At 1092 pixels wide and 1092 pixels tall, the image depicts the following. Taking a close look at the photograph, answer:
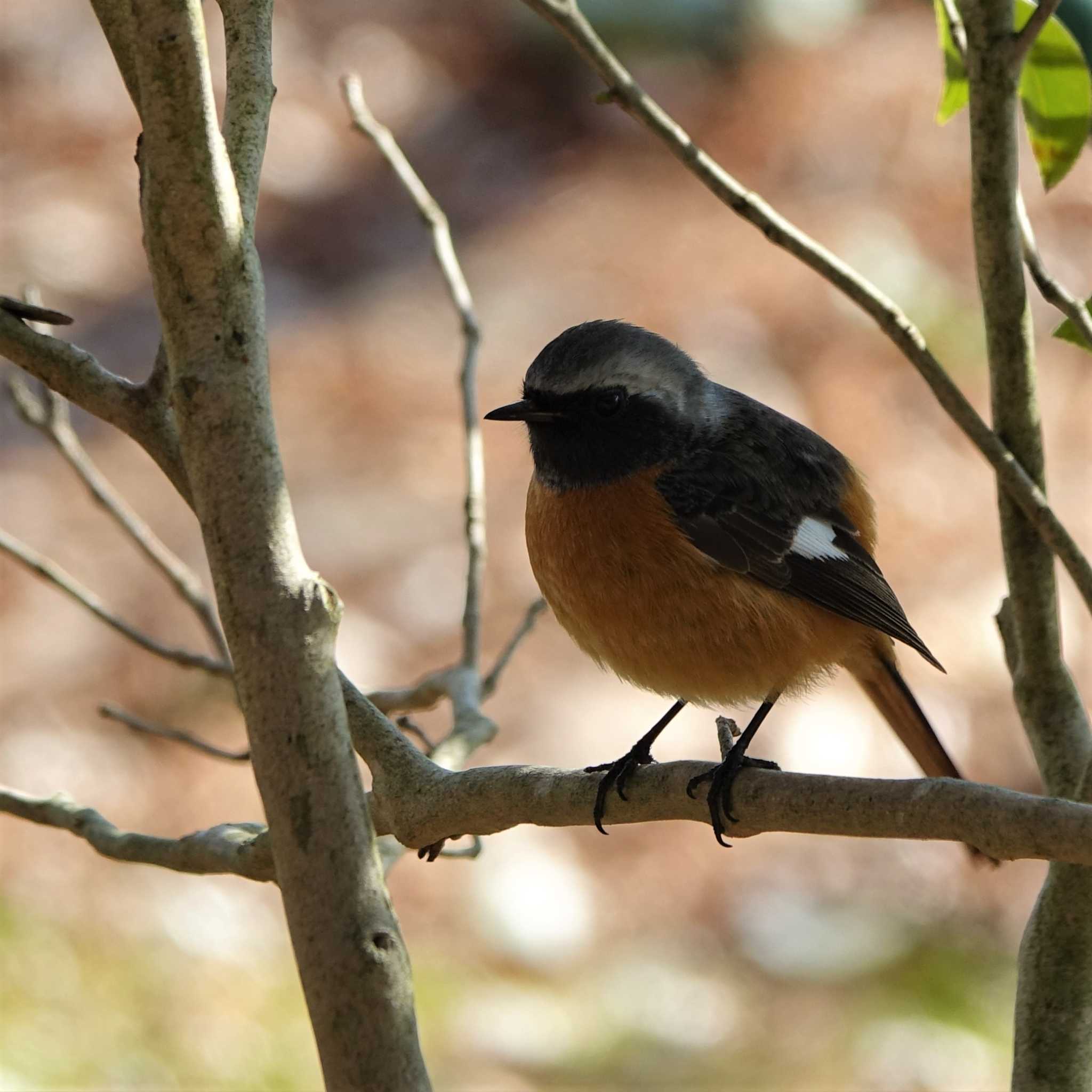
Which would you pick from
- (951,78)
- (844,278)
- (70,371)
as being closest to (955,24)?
(951,78)

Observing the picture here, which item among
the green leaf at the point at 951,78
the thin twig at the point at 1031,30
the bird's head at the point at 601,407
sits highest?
the green leaf at the point at 951,78

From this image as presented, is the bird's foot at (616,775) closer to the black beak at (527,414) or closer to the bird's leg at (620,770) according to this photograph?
the bird's leg at (620,770)

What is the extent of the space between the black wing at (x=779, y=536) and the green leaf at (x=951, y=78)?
1045mm

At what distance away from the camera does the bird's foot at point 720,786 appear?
256 centimetres

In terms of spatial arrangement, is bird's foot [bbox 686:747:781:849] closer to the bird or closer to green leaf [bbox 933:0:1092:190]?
the bird

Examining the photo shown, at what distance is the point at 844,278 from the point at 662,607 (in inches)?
35.9

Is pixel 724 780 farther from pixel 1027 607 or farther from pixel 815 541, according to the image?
pixel 815 541

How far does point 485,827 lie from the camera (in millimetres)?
2537

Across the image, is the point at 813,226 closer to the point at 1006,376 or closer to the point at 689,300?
the point at 689,300

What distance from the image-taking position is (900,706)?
407cm

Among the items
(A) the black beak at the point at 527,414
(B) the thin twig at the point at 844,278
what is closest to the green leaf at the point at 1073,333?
(B) the thin twig at the point at 844,278

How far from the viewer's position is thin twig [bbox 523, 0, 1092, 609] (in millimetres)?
2916

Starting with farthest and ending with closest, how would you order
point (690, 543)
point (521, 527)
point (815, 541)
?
point (521, 527)
point (815, 541)
point (690, 543)

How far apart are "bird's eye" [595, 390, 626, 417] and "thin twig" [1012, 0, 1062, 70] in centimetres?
133
